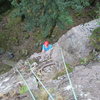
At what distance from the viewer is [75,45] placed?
16.5ft

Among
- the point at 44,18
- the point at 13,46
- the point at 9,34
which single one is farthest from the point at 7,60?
the point at 44,18

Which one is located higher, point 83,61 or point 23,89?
point 23,89

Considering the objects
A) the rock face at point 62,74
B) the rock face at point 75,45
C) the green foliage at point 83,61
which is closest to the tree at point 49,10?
the rock face at point 75,45

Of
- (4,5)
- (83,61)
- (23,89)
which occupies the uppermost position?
(4,5)

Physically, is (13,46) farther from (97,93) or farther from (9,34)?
(97,93)

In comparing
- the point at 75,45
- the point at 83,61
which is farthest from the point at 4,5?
the point at 83,61

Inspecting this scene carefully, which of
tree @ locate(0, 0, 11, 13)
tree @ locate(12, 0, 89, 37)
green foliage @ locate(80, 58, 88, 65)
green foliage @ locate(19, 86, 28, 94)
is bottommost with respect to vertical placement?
green foliage @ locate(80, 58, 88, 65)

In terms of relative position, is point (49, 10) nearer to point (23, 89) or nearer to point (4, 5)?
point (23, 89)

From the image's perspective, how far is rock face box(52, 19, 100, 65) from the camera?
187 inches

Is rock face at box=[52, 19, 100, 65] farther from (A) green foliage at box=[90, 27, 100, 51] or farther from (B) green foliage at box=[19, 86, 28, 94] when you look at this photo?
(B) green foliage at box=[19, 86, 28, 94]

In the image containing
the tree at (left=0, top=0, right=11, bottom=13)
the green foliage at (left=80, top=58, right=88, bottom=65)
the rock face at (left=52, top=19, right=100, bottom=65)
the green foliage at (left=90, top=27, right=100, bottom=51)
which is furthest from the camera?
the tree at (left=0, top=0, right=11, bottom=13)

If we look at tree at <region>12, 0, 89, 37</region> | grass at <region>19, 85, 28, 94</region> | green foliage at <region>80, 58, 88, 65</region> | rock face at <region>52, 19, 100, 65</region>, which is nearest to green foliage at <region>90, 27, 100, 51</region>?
rock face at <region>52, 19, 100, 65</region>

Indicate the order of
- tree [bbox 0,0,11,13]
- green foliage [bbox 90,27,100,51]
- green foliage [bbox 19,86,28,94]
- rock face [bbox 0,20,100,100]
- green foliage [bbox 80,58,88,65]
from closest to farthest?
rock face [bbox 0,20,100,100]
green foliage [bbox 19,86,28,94]
green foliage [bbox 80,58,88,65]
green foliage [bbox 90,27,100,51]
tree [bbox 0,0,11,13]

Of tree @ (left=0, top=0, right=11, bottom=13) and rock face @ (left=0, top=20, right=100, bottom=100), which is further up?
tree @ (left=0, top=0, right=11, bottom=13)
